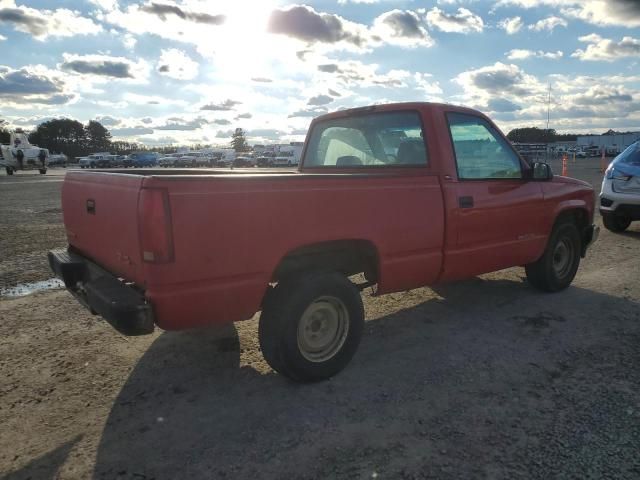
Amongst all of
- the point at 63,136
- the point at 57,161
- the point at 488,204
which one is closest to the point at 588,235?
the point at 488,204

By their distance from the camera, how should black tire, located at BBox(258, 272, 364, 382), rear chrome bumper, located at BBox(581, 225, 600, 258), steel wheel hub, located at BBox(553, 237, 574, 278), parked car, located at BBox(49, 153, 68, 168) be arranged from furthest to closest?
parked car, located at BBox(49, 153, 68, 168), rear chrome bumper, located at BBox(581, 225, 600, 258), steel wheel hub, located at BBox(553, 237, 574, 278), black tire, located at BBox(258, 272, 364, 382)

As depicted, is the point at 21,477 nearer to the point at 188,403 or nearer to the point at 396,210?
the point at 188,403

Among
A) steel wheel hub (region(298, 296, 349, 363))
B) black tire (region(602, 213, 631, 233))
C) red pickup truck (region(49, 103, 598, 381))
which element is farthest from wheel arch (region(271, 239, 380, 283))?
black tire (region(602, 213, 631, 233))

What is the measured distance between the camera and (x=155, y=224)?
2.50 m

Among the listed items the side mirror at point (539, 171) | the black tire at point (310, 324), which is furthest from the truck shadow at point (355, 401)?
the side mirror at point (539, 171)

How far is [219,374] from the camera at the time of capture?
3502mm

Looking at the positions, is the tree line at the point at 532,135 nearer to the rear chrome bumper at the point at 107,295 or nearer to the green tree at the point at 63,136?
the green tree at the point at 63,136

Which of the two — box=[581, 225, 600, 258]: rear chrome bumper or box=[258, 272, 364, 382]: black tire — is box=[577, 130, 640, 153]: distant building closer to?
box=[581, 225, 600, 258]: rear chrome bumper

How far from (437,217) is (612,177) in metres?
6.68

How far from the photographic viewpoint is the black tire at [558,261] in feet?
17.0

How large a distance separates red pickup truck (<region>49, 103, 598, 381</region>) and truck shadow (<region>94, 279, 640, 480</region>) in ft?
1.18

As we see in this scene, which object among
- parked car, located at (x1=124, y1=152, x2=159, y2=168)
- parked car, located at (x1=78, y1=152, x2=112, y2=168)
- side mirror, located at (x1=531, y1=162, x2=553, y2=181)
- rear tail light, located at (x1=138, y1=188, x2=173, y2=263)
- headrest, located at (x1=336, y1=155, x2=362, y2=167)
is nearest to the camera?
rear tail light, located at (x1=138, y1=188, x2=173, y2=263)

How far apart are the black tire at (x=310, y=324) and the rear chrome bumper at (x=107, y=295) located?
80 cm

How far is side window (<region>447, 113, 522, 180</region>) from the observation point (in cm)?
416
